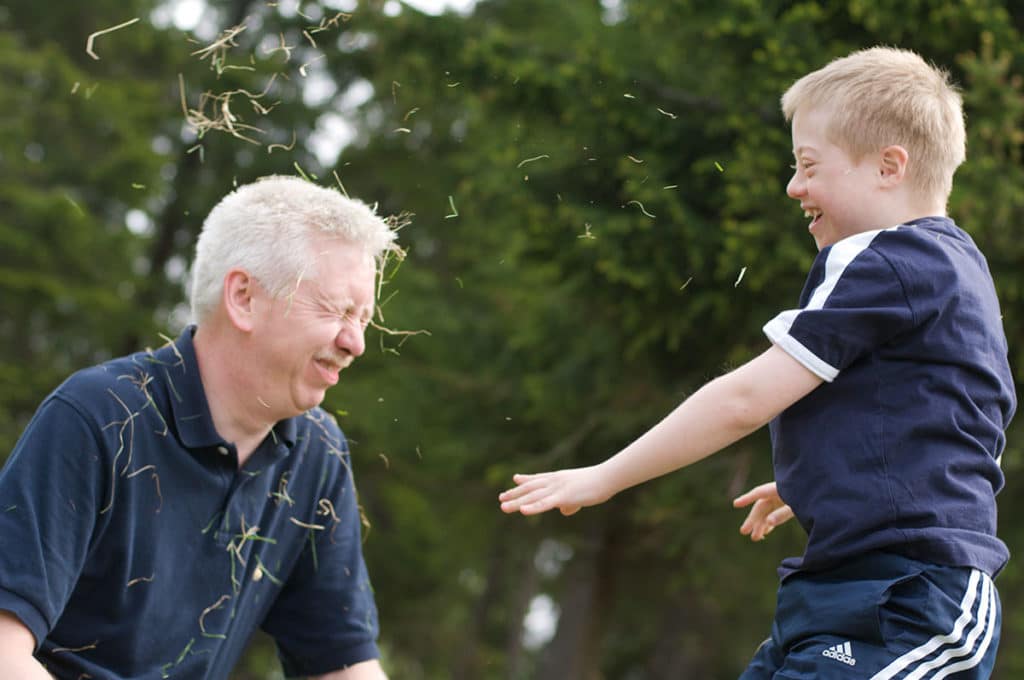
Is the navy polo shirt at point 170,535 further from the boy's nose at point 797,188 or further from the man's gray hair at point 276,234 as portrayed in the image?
the boy's nose at point 797,188

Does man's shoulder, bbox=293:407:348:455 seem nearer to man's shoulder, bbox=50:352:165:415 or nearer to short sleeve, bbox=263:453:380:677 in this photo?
short sleeve, bbox=263:453:380:677

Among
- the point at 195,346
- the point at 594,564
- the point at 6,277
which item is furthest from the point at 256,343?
the point at 6,277

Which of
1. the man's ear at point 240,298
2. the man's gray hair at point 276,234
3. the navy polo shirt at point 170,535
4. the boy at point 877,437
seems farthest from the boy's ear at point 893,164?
the navy polo shirt at point 170,535

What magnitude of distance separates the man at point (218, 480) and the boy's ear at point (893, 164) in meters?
1.23

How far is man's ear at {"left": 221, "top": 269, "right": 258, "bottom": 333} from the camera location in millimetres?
2979

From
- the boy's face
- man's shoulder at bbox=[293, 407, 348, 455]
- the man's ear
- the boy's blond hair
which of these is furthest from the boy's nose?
man's shoulder at bbox=[293, 407, 348, 455]

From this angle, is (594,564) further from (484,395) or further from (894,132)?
(894,132)

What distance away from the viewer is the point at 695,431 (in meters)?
2.24

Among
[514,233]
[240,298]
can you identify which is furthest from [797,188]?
[514,233]

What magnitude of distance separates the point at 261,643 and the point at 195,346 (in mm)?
13271

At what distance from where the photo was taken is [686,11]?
305 inches

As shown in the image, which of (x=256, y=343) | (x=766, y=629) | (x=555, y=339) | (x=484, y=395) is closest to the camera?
(x=256, y=343)

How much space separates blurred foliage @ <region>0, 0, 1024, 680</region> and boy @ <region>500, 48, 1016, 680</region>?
914 mm

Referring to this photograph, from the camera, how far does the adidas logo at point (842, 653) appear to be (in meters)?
2.14
